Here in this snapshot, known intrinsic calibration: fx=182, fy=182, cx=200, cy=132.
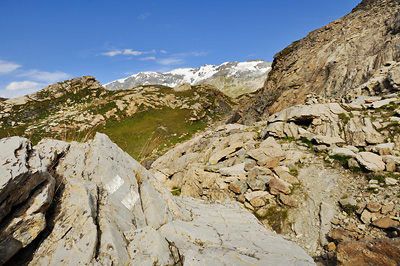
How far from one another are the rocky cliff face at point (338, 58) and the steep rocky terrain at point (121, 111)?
2640 cm

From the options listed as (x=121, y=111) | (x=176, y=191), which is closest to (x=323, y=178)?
(x=176, y=191)

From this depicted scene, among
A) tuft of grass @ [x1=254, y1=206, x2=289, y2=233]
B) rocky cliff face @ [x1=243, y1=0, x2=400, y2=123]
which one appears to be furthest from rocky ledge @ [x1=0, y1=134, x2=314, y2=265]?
rocky cliff face @ [x1=243, y1=0, x2=400, y2=123]

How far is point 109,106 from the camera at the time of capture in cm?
6425

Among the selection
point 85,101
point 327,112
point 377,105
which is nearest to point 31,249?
point 327,112

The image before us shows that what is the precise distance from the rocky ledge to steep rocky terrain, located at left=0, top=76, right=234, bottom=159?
41.2 metres

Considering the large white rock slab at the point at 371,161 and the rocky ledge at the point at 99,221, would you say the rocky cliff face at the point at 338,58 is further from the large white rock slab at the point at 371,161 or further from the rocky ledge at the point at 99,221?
the rocky ledge at the point at 99,221

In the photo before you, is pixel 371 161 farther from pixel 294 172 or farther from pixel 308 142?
pixel 308 142

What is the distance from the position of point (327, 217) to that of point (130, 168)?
1065 cm

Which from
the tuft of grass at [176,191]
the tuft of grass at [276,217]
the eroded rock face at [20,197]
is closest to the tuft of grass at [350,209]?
the tuft of grass at [276,217]

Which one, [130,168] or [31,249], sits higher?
[130,168]

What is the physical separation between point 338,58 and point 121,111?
61.2m

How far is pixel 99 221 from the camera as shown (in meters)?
4.64

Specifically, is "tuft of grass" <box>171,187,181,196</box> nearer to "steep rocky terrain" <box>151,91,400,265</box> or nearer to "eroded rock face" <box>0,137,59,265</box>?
"steep rocky terrain" <box>151,91,400,265</box>

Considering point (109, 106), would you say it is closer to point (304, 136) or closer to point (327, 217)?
point (304, 136)
